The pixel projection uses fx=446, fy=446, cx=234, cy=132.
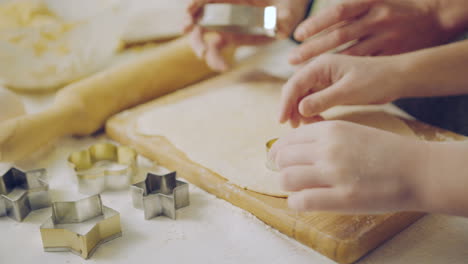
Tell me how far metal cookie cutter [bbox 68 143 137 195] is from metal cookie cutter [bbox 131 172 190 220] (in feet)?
0.18

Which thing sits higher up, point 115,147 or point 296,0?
point 296,0

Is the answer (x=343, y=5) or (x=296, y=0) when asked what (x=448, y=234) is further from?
(x=296, y=0)

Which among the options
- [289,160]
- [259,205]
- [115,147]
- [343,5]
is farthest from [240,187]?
[343,5]

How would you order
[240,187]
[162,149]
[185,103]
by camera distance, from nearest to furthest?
[240,187], [162,149], [185,103]

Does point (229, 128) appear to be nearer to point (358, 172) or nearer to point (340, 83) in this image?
point (340, 83)

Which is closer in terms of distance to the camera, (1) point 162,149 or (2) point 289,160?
(2) point 289,160

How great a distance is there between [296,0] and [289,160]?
58 centimetres

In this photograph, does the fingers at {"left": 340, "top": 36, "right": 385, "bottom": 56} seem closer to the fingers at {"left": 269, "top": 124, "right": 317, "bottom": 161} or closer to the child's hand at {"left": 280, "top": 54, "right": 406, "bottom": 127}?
the child's hand at {"left": 280, "top": 54, "right": 406, "bottom": 127}

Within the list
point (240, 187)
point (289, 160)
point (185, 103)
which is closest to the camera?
point (289, 160)

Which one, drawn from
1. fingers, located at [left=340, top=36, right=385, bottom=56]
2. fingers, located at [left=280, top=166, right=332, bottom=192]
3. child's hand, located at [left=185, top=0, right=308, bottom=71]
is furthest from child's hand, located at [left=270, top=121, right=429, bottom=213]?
child's hand, located at [left=185, top=0, right=308, bottom=71]

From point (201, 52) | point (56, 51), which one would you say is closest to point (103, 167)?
point (201, 52)

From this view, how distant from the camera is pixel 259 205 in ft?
2.08

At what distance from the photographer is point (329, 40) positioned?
826 mm

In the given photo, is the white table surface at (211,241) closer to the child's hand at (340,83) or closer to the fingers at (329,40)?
the child's hand at (340,83)
